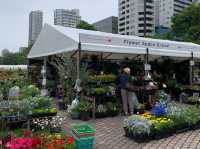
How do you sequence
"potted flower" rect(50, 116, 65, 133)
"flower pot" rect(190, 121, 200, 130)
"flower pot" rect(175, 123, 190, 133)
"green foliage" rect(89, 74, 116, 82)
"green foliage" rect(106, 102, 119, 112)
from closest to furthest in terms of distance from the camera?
"potted flower" rect(50, 116, 65, 133) → "flower pot" rect(175, 123, 190, 133) → "flower pot" rect(190, 121, 200, 130) → "green foliage" rect(106, 102, 119, 112) → "green foliage" rect(89, 74, 116, 82)

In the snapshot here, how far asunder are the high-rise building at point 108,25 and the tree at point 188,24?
44.1m

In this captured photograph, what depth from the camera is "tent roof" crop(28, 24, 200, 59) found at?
820 centimetres

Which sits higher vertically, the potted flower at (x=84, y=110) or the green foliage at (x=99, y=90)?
the green foliage at (x=99, y=90)

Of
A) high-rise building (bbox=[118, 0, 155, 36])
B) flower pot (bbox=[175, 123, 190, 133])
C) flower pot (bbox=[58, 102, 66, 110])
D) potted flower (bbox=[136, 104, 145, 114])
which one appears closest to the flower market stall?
potted flower (bbox=[136, 104, 145, 114])

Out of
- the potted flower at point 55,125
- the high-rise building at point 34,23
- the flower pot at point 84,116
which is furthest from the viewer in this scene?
the high-rise building at point 34,23

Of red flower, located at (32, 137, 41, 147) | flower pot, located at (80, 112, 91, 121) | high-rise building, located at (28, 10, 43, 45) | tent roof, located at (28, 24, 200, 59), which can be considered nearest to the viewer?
red flower, located at (32, 137, 41, 147)

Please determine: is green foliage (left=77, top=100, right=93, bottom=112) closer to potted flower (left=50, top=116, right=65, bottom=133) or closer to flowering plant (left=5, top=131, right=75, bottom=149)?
potted flower (left=50, top=116, right=65, bottom=133)

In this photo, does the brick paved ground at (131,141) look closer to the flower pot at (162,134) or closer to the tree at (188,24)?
the flower pot at (162,134)

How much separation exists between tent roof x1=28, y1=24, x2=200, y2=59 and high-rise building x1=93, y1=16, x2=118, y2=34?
59924 mm

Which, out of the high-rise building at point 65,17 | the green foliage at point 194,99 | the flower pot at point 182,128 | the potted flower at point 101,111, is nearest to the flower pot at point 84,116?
the potted flower at point 101,111

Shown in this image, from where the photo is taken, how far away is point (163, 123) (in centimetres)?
554

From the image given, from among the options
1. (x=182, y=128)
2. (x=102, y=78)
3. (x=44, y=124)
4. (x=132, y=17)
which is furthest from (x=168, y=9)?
(x=44, y=124)

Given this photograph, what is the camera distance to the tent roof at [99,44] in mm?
8203

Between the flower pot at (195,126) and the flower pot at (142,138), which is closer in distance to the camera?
the flower pot at (142,138)
